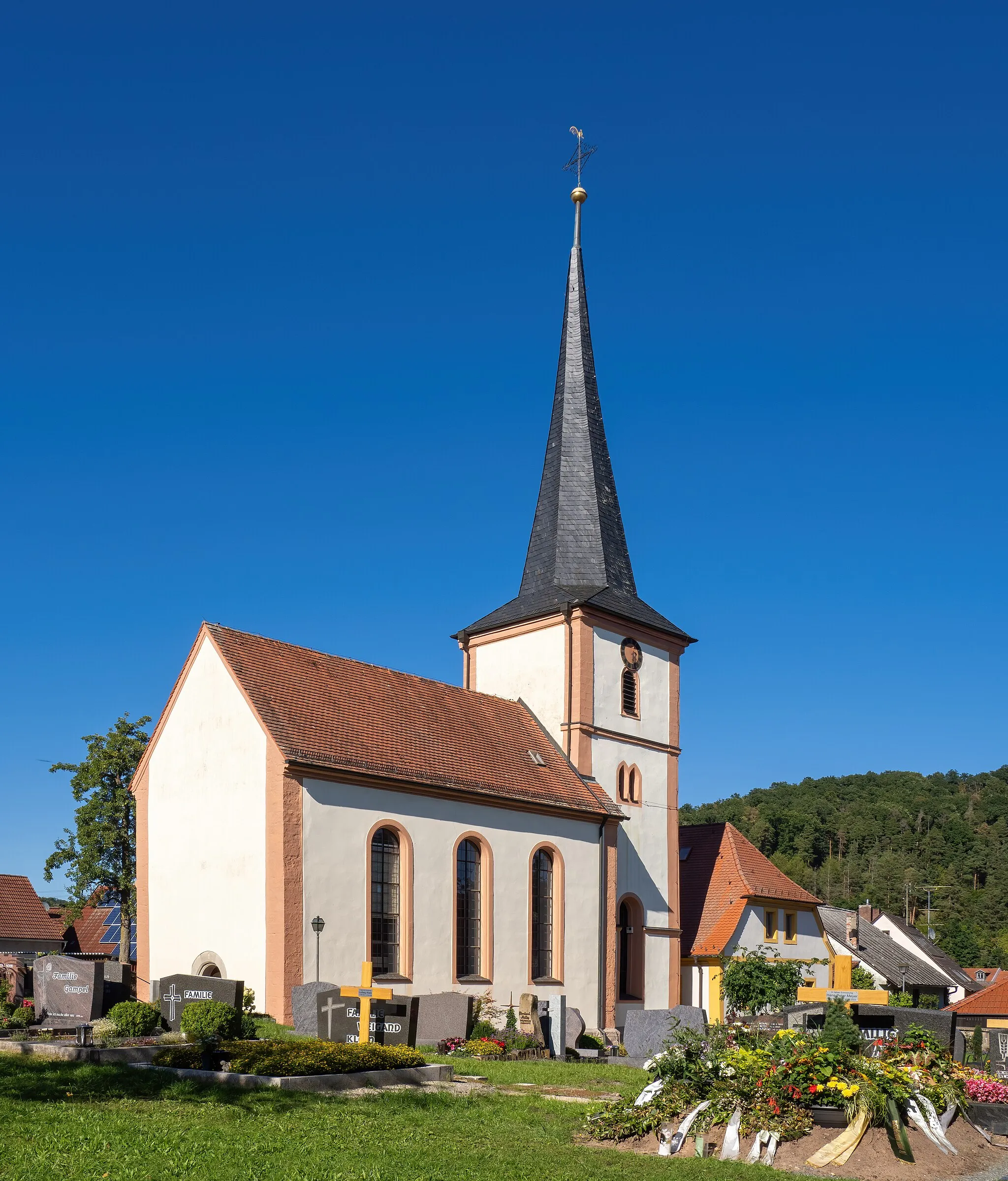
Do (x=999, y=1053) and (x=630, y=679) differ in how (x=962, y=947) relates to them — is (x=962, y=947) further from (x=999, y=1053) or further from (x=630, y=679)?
(x=999, y=1053)

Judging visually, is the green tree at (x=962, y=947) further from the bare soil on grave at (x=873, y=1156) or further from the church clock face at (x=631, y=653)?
Result: the bare soil on grave at (x=873, y=1156)

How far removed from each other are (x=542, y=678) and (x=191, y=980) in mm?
17951

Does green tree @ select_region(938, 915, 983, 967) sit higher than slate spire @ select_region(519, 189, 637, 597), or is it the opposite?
slate spire @ select_region(519, 189, 637, 597)

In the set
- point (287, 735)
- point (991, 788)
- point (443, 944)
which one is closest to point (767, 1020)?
point (443, 944)

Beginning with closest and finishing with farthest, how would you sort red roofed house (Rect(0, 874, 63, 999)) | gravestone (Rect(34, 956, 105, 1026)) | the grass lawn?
the grass lawn → gravestone (Rect(34, 956, 105, 1026)) → red roofed house (Rect(0, 874, 63, 999))

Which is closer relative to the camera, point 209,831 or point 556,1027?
point 556,1027

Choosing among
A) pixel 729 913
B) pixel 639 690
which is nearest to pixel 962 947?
pixel 729 913

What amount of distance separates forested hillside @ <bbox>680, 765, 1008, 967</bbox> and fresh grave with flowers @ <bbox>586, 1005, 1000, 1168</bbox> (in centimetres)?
9079

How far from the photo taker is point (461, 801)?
29.8 metres

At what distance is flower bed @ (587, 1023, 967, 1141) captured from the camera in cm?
1266

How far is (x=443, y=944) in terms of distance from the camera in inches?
1123

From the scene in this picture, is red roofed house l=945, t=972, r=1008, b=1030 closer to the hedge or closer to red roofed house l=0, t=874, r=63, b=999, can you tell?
the hedge

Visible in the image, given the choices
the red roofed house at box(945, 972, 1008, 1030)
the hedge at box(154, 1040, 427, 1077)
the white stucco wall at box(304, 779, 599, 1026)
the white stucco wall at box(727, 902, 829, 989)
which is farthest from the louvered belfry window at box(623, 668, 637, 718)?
the hedge at box(154, 1040, 427, 1077)

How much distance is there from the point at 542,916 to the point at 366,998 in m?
14.5
